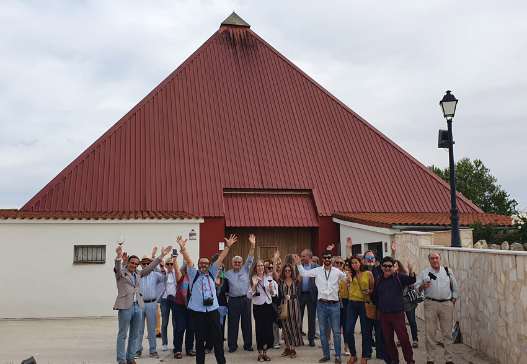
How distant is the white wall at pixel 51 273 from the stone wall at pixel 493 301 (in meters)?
10.9

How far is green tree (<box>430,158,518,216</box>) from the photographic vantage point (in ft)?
154

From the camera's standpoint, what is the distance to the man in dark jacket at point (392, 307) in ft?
25.2

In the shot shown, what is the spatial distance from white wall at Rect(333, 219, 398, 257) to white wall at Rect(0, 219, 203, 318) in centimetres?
844

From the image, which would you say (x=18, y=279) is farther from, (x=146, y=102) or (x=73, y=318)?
(x=146, y=102)

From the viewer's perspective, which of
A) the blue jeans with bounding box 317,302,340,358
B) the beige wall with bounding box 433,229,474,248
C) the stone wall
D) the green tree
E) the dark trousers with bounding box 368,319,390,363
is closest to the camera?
the stone wall

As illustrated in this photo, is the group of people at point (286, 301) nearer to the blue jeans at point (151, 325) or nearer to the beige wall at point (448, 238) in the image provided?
the blue jeans at point (151, 325)

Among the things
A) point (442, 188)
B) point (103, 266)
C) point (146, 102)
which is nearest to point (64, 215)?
point (103, 266)

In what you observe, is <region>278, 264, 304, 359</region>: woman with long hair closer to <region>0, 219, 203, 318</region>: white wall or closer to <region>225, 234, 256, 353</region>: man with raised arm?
<region>225, 234, 256, 353</region>: man with raised arm

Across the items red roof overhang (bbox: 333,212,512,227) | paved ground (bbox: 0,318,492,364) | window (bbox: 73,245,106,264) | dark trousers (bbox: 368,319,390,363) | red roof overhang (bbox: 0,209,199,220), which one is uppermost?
red roof overhang (bbox: 0,209,199,220)

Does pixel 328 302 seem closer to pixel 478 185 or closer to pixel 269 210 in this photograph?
pixel 269 210

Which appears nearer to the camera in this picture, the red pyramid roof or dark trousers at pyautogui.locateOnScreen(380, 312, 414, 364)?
dark trousers at pyautogui.locateOnScreen(380, 312, 414, 364)

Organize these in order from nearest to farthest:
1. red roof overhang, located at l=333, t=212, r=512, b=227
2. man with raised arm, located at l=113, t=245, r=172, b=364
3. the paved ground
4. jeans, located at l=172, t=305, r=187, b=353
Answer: man with raised arm, located at l=113, t=245, r=172, b=364
the paved ground
jeans, located at l=172, t=305, r=187, b=353
red roof overhang, located at l=333, t=212, r=512, b=227

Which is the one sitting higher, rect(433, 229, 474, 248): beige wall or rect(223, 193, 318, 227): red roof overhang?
rect(223, 193, 318, 227): red roof overhang

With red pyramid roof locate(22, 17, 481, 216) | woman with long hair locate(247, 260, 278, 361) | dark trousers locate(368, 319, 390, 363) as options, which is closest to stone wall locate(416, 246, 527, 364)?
dark trousers locate(368, 319, 390, 363)
